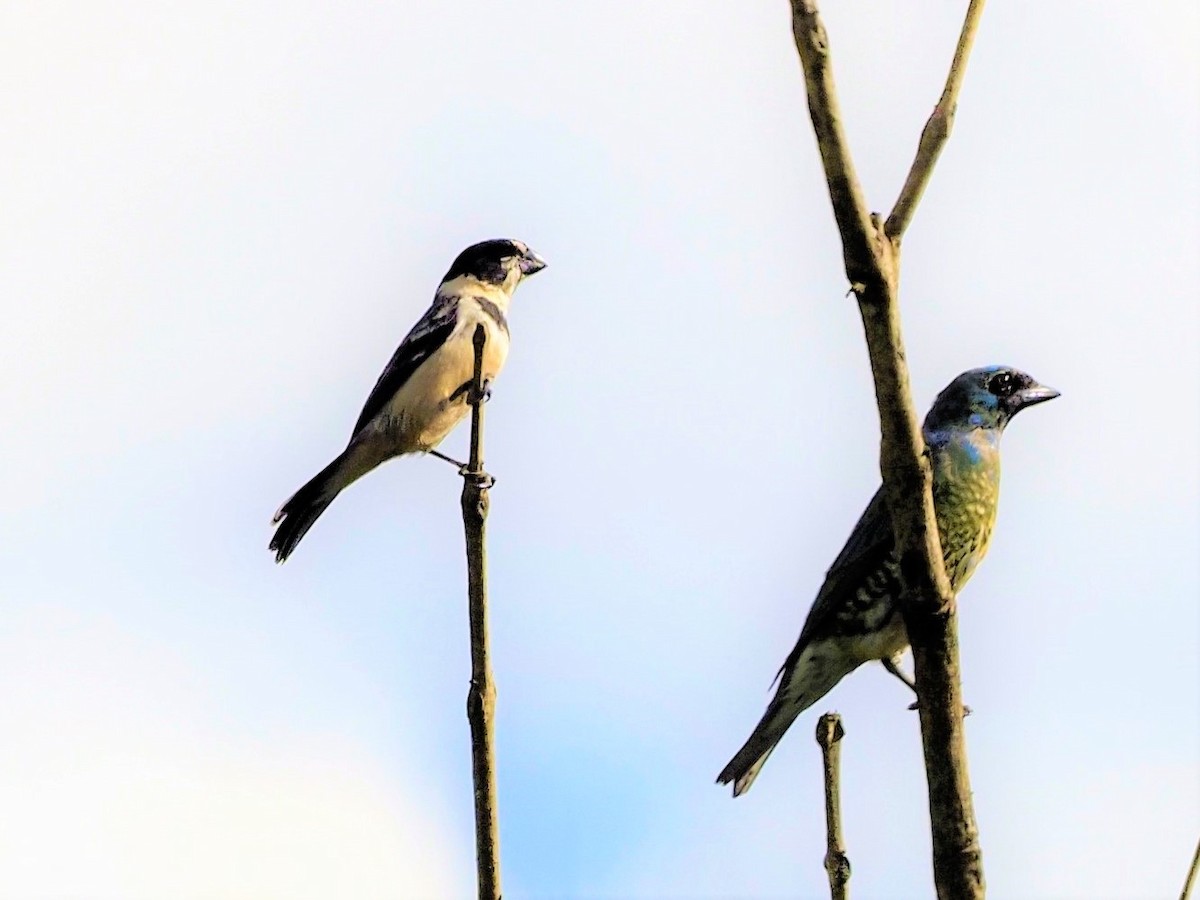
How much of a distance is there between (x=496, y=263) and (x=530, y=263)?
8.4 inches

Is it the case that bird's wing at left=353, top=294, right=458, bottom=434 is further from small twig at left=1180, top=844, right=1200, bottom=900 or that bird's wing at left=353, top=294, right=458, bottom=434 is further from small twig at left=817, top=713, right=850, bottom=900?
small twig at left=1180, top=844, right=1200, bottom=900

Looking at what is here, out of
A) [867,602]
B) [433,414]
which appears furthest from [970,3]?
[433,414]

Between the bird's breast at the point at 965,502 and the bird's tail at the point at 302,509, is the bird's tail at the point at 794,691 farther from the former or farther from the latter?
the bird's tail at the point at 302,509

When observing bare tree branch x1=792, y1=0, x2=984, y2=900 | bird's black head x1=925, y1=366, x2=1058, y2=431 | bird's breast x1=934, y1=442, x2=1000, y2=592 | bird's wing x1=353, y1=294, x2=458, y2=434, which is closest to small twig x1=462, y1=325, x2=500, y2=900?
bare tree branch x1=792, y1=0, x2=984, y2=900

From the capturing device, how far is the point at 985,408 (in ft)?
23.9

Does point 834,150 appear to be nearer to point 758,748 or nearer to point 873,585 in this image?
point 873,585

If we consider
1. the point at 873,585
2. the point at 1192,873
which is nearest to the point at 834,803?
the point at 1192,873

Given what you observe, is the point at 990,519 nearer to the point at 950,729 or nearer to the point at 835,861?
the point at 950,729

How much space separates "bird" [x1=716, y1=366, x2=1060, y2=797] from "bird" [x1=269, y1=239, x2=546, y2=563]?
2216 millimetres

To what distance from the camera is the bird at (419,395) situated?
334 inches

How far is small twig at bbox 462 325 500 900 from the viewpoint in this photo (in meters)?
2.68

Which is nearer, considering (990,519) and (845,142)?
(845,142)

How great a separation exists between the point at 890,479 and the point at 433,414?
563cm

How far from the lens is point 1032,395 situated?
24.3 feet
